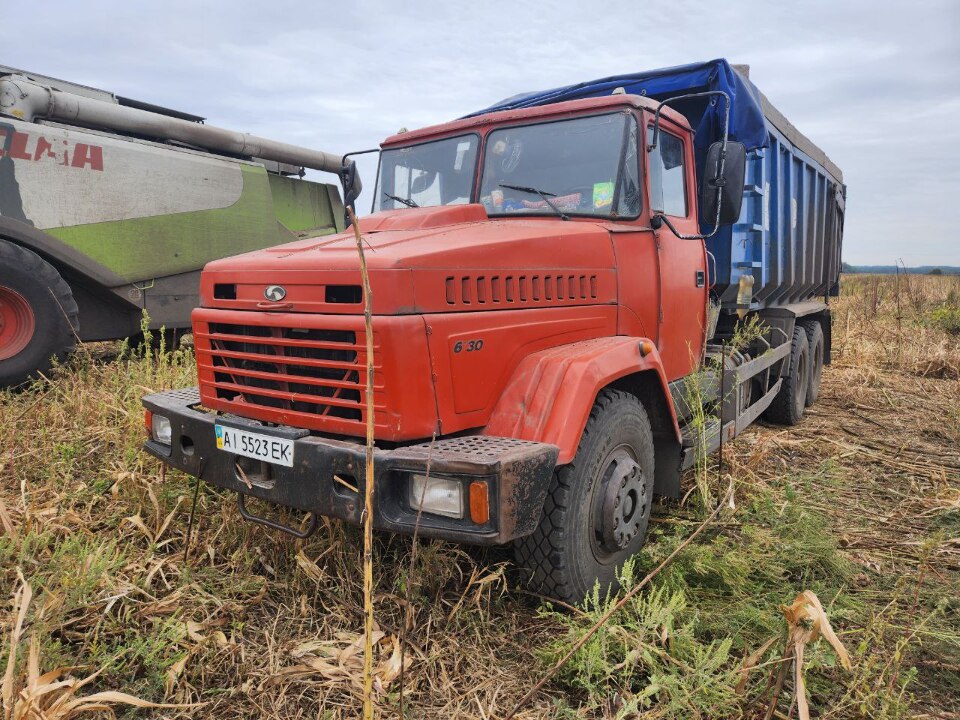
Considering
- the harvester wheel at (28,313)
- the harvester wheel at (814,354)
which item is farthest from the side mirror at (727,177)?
the harvester wheel at (28,313)

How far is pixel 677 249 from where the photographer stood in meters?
3.88

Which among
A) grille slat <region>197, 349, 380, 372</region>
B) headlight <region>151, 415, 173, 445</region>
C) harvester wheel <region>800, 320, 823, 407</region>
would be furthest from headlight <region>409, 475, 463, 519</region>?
harvester wheel <region>800, 320, 823, 407</region>

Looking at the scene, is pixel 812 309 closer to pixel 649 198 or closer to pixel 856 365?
pixel 856 365

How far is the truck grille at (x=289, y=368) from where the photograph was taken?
8.14 feet

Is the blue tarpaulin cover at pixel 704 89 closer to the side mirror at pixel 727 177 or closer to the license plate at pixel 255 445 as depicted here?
the side mirror at pixel 727 177

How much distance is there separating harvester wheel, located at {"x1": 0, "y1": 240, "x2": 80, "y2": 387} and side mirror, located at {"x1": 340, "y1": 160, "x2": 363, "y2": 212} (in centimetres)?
296

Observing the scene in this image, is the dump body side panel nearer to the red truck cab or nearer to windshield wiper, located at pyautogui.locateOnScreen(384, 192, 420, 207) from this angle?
the red truck cab

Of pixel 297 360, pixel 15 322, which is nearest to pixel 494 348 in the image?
pixel 297 360

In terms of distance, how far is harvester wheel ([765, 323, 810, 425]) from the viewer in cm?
620

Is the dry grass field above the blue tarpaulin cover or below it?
below

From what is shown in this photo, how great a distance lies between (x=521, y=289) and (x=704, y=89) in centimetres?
285

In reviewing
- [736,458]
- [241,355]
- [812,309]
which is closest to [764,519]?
[736,458]

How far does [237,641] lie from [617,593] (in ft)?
5.04

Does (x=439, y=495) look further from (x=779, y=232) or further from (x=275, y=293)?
(x=779, y=232)
